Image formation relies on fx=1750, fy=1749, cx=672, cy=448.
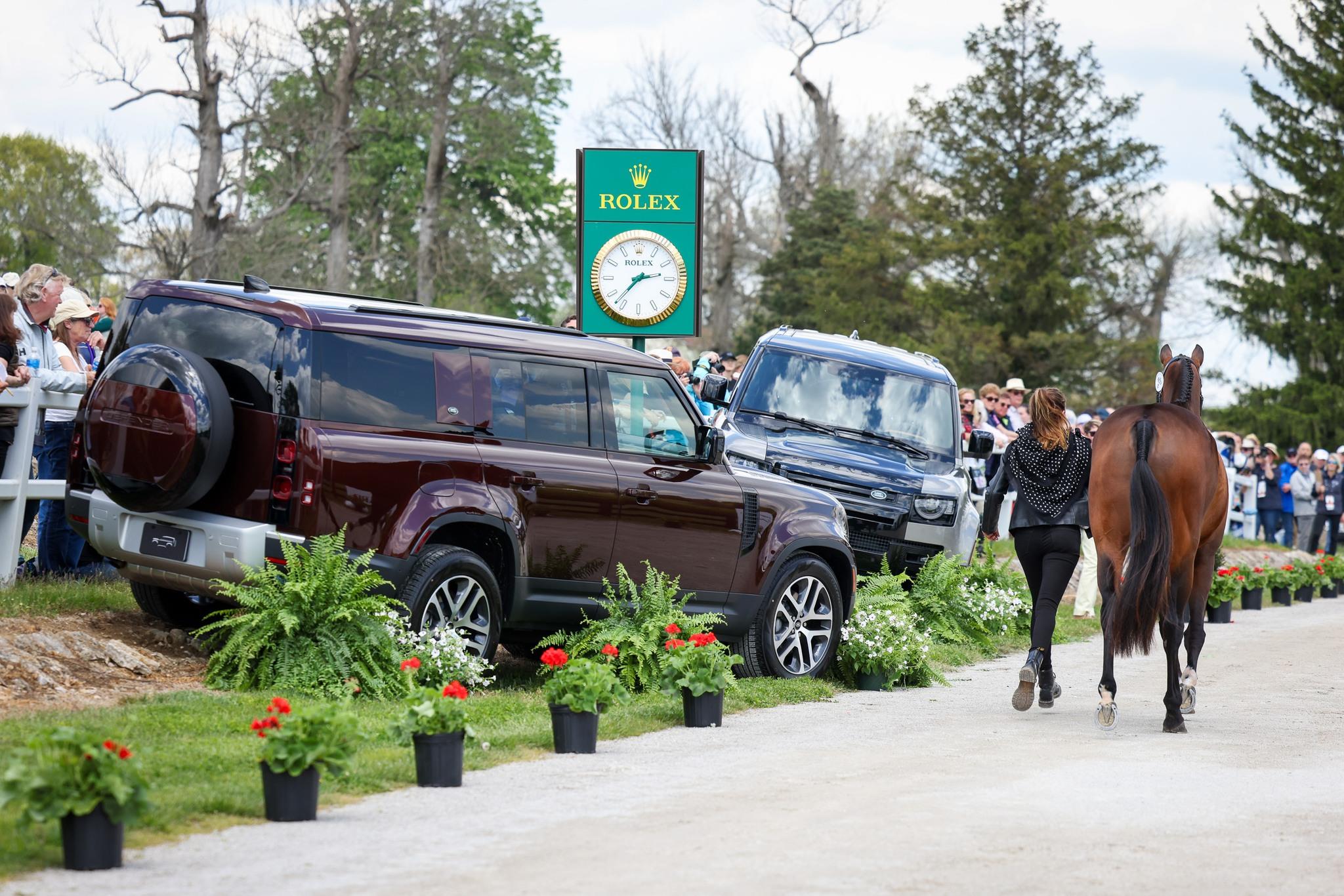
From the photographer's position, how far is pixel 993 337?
5056 cm

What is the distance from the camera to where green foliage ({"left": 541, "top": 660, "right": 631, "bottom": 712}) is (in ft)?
29.3

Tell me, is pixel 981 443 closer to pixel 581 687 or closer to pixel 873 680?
pixel 873 680

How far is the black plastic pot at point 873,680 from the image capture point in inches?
494

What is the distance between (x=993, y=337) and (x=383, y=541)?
42.3m

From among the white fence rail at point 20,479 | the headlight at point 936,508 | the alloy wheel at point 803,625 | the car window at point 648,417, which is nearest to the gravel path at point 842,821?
the alloy wheel at point 803,625

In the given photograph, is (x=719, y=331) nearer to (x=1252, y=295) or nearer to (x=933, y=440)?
(x=1252, y=295)

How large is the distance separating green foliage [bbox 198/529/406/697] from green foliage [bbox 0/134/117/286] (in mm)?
25443

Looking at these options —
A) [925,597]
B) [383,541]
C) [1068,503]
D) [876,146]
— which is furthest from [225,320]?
[876,146]

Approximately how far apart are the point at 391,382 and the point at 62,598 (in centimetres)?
279

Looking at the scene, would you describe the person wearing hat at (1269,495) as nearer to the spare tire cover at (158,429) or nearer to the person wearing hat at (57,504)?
the person wearing hat at (57,504)

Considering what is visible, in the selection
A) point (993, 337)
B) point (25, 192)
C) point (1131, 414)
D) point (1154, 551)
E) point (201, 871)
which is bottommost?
point (201, 871)

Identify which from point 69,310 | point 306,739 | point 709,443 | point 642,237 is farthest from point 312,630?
point 642,237

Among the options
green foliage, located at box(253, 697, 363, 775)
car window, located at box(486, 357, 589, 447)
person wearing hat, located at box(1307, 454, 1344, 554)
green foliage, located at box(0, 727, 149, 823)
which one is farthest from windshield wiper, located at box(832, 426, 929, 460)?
person wearing hat, located at box(1307, 454, 1344, 554)

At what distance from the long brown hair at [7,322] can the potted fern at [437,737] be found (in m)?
5.11
